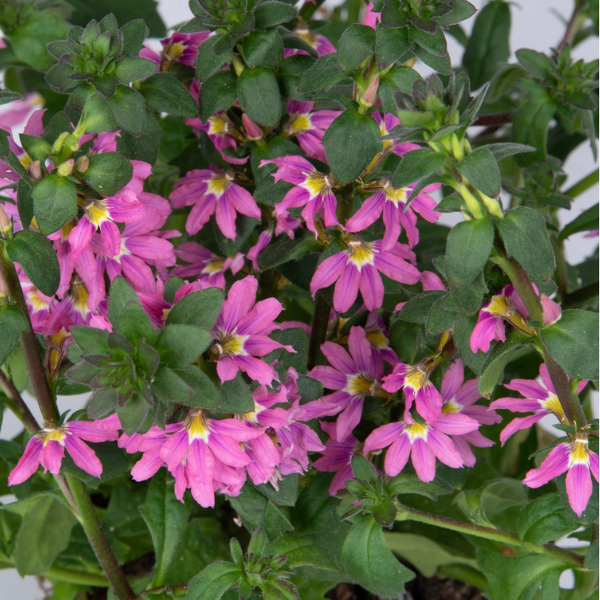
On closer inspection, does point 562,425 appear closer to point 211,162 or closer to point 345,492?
point 345,492

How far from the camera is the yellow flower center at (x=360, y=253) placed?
21.0 inches

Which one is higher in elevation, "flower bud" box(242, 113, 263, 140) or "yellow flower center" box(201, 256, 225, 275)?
"flower bud" box(242, 113, 263, 140)

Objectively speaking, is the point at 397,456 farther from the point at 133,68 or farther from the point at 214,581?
the point at 133,68

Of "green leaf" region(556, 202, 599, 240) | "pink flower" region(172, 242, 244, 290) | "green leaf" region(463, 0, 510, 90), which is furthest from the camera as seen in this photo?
"green leaf" region(463, 0, 510, 90)

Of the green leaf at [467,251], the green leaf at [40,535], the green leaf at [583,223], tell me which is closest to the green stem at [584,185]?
the green leaf at [583,223]

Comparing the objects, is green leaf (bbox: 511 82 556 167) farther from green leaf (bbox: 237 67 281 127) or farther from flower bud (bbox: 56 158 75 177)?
flower bud (bbox: 56 158 75 177)

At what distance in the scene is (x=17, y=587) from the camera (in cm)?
91

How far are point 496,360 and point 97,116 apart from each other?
0.25 meters

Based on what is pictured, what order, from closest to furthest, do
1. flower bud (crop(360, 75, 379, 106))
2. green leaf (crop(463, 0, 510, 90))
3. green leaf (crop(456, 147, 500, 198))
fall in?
green leaf (crop(456, 147, 500, 198)) < flower bud (crop(360, 75, 379, 106)) < green leaf (crop(463, 0, 510, 90))

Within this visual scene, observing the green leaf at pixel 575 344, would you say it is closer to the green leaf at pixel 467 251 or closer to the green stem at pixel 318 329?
the green leaf at pixel 467 251

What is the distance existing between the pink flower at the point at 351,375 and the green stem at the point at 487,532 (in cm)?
6

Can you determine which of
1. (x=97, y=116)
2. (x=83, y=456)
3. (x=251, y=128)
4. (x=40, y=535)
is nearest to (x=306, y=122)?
(x=251, y=128)

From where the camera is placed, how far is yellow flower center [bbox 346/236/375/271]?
0.53 meters

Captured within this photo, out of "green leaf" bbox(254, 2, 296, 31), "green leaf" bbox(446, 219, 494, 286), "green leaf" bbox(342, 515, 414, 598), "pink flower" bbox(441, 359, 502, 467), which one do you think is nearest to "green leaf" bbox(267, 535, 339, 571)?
"green leaf" bbox(342, 515, 414, 598)
